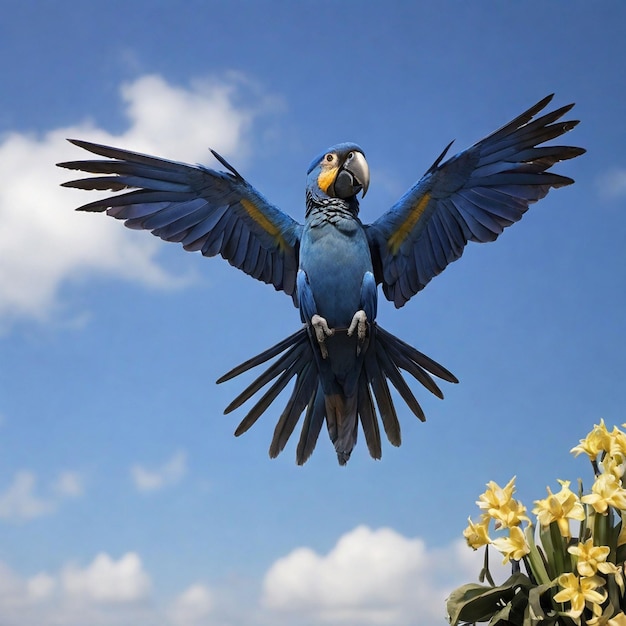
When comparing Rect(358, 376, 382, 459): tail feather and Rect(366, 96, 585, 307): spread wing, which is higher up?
Rect(366, 96, 585, 307): spread wing

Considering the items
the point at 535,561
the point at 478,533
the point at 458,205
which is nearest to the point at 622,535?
the point at 535,561

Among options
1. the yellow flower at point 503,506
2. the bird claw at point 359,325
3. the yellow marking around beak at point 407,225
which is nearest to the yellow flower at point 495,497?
the yellow flower at point 503,506

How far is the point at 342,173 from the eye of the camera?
14.3ft

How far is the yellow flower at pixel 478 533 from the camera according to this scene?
297cm

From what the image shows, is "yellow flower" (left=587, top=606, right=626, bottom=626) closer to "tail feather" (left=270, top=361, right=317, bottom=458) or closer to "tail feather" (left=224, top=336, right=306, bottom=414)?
"tail feather" (left=270, top=361, right=317, bottom=458)

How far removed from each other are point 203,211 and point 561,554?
2782 mm

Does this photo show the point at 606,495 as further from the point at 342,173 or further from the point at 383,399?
the point at 342,173

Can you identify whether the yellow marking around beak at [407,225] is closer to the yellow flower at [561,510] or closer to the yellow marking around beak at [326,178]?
the yellow marking around beak at [326,178]

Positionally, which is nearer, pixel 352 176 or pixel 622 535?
pixel 622 535

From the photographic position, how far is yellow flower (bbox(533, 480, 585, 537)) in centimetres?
285

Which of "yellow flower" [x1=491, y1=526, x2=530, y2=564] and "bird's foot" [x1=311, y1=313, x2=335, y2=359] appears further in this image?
"bird's foot" [x1=311, y1=313, x2=335, y2=359]

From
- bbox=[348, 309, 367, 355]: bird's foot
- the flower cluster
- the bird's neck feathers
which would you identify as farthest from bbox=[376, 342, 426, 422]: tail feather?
the flower cluster

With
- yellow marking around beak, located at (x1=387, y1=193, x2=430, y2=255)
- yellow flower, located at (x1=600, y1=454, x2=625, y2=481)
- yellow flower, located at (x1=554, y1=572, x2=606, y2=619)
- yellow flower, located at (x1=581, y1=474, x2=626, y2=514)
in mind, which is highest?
yellow marking around beak, located at (x1=387, y1=193, x2=430, y2=255)

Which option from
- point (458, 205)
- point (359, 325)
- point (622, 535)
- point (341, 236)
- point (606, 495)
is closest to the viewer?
point (606, 495)
